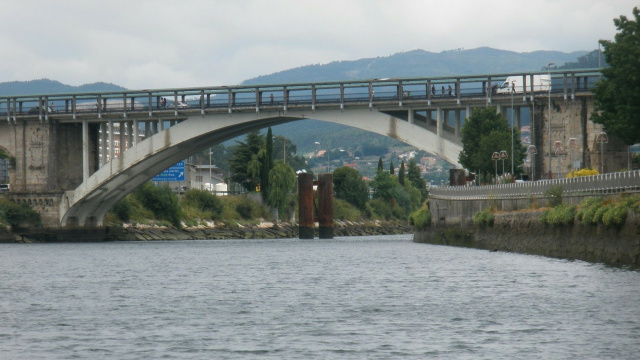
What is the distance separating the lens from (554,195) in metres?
61.2

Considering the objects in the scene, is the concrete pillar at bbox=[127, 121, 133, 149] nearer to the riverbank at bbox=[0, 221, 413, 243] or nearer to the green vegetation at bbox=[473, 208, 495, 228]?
the riverbank at bbox=[0, 221, 413, 243]

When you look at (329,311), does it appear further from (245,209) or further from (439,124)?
(245,209)

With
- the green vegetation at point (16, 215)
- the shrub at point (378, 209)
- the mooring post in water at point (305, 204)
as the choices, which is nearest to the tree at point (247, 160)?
the mooring post in water at point (305, 204)

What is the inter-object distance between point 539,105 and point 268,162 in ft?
194

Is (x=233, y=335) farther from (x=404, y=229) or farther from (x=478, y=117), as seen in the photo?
(x=404, y=229)

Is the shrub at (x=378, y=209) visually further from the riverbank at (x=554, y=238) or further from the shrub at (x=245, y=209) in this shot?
the riverbank at (x=554, y=238)

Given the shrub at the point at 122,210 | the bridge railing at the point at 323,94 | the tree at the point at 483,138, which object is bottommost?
the shrub at the point at 122,210

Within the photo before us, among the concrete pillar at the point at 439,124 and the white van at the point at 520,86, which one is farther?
the concrete pillar at the point at 439,124

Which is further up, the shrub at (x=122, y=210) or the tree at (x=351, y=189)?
the tree at (x=351, y=189)

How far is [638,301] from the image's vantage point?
35.0 metres

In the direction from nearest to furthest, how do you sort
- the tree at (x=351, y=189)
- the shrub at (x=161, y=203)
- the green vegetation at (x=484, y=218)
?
the green vegetation at (x=484, y=218), the shrub at (x=161, y=203), the tree at (x=351, y=189)

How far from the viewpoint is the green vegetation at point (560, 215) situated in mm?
53062

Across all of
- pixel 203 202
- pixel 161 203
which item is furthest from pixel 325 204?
pixel 203 202

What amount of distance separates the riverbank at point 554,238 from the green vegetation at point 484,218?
350 mm
